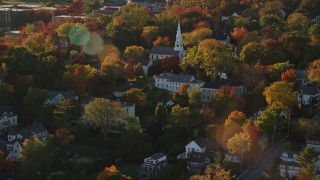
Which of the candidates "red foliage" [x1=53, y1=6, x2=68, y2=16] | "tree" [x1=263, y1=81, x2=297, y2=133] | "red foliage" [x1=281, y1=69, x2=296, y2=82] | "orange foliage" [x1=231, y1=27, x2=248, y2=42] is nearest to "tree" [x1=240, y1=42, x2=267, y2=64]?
"red foliage" [x1=281, y1=69, x2=296, y2=82]

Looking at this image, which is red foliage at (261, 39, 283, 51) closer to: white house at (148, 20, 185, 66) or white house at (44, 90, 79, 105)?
white house at (148, 20, 185, 66)

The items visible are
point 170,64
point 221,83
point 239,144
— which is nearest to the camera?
point 239,144

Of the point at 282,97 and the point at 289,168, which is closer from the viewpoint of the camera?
the point at 289,168

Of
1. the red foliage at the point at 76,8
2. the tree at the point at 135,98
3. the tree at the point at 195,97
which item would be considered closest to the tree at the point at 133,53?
the tree at the point at 135,98

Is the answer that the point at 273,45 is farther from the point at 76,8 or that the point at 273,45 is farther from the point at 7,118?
the point at 76,8

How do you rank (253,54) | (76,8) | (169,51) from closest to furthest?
1. (253,54)
2. (169,51)
3. (76,8)

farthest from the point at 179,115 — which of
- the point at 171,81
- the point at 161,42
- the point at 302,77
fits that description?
the point at 161,42
